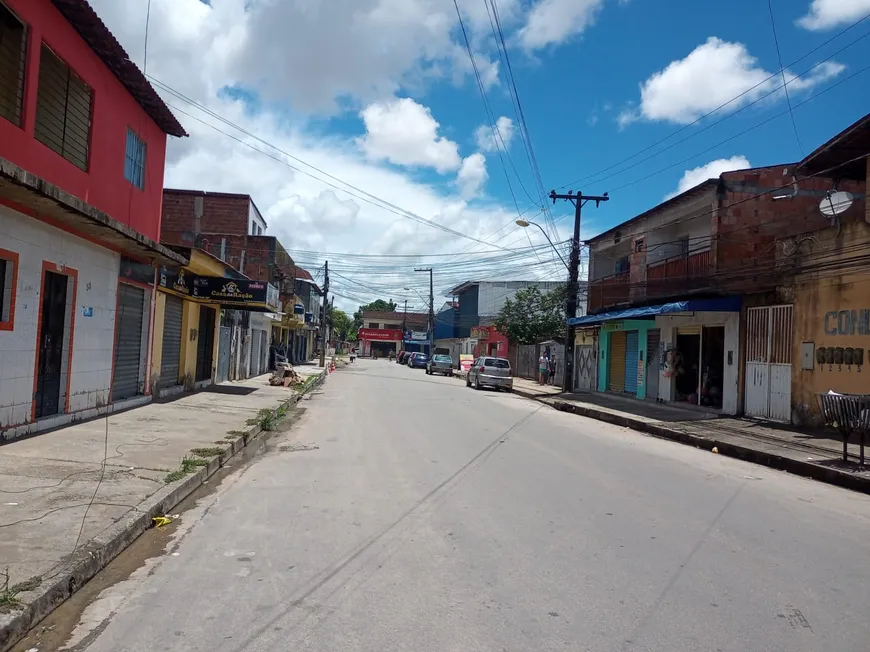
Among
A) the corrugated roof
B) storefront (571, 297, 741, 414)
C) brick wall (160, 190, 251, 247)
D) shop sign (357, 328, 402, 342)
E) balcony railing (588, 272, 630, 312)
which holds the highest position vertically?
brick wall (160, 190, 251, 247)

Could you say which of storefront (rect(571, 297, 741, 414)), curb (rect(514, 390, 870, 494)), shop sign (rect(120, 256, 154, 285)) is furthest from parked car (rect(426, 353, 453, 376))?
shop sign (rect(120, 256, 154, 285))

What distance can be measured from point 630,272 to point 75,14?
2025 centimetres

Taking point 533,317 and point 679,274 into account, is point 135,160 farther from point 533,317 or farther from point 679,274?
point 533,317

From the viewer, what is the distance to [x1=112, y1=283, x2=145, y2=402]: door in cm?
1396

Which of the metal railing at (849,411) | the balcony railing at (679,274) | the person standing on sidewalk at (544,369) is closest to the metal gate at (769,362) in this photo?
the balcony railing at (679,274)

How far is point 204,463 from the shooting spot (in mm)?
9094

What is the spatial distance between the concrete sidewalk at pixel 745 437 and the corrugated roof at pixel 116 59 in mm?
13193

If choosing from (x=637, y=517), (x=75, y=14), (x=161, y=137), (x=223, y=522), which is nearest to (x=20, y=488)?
(x=223, y=522)

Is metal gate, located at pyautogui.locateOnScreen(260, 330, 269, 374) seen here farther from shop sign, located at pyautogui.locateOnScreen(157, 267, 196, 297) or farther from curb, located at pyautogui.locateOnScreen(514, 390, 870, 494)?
curb, located at pyautogui.locateOnScreen(514, 390, 870, 494)

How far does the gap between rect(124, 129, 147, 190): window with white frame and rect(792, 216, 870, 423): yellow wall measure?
14.8 m

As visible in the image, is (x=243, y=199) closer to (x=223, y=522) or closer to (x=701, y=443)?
(x=701, y=443)

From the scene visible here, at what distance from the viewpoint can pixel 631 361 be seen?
2608 cm

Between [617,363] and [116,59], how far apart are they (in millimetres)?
21391

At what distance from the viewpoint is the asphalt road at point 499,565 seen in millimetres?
4086
